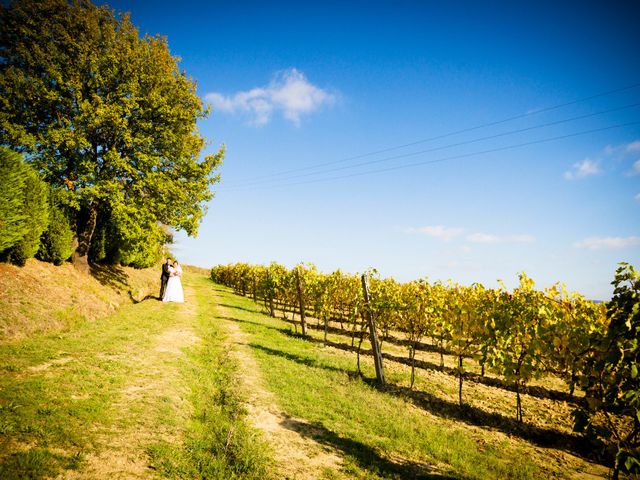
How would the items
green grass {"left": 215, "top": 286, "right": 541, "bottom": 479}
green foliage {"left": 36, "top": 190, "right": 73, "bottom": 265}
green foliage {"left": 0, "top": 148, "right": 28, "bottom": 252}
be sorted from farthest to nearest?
green foliage {"left": 36, "top": 190, "right": 73, "bottom": 265} → green foliage {"left": 0, "top": 148, "right": 28, "bottom": 252} → green grass {"left": 215, "top": 286, "right": 541, "bottom": 479}

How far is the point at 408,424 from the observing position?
7094 millimetres

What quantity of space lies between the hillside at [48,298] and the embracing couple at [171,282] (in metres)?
2.47

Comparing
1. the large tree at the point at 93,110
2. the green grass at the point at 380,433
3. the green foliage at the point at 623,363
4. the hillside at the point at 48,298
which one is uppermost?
the large tree at the point at 93,110

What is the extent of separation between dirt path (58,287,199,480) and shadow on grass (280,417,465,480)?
246 centimetres

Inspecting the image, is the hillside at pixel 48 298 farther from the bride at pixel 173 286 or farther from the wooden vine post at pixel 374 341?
the wooden vine post at pixel 374 341

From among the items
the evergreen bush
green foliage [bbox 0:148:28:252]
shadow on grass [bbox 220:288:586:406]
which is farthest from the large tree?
shadow on grass [bbox 220:288:586:406]

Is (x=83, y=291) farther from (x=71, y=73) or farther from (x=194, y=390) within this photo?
(x=71, y=73)

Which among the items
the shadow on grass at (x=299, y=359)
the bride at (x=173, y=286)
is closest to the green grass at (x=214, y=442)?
the shadow on grass at (x=299, y=359)

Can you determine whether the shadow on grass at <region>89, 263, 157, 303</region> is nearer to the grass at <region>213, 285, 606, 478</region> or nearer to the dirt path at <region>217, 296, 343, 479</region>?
the grass at <region>213, 285, 606, 478</region>

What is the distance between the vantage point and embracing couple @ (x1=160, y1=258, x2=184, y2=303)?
18344mm

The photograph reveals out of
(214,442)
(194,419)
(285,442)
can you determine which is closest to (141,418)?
(194,419)

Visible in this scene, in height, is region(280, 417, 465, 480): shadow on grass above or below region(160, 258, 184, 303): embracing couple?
below

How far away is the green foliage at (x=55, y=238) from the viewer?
12.6 m

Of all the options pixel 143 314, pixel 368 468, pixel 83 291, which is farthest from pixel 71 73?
pixel 368 468
